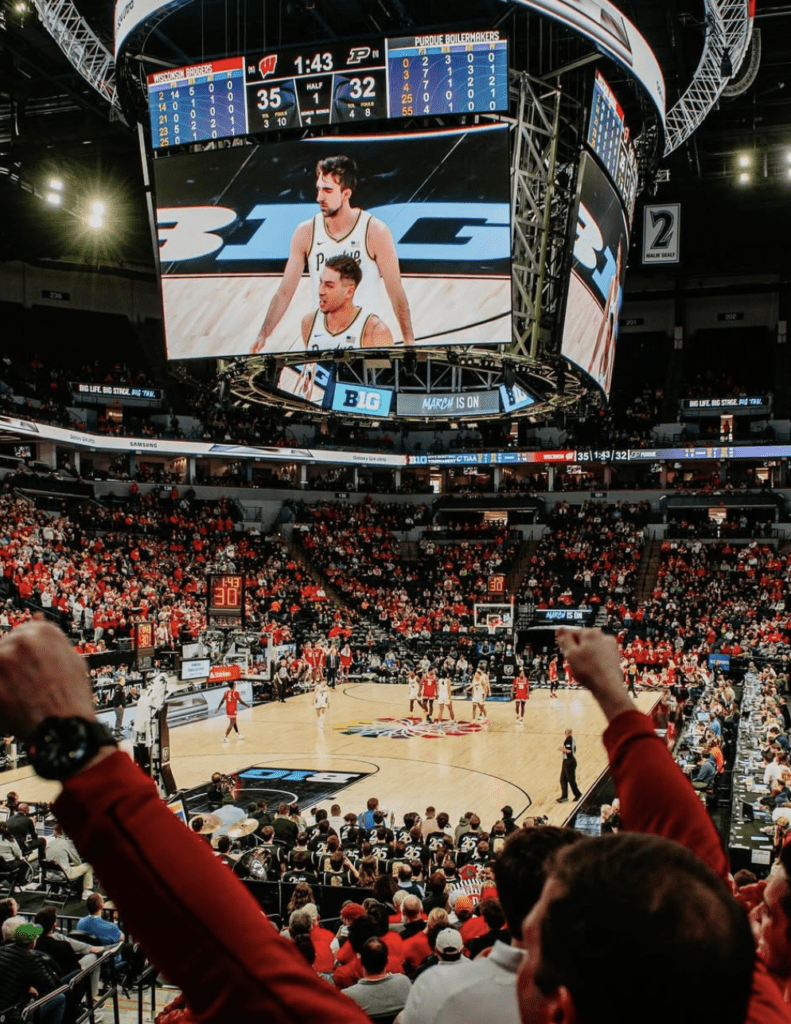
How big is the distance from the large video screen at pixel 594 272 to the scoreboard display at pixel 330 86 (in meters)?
2.81

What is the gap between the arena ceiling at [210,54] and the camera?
23672mm

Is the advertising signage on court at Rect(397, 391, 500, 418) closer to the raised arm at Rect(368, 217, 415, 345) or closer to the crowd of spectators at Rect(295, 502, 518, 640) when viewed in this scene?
the raised arm at Rect(368, 217, 415, 345)

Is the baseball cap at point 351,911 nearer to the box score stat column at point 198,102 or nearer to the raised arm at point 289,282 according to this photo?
the raised arm at point 289,282

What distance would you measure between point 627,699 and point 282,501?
159 ft

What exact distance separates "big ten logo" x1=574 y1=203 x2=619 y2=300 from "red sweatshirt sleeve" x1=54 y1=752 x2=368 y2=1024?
17837 mm

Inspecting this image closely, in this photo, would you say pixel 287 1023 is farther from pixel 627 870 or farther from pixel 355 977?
pixel 355 977

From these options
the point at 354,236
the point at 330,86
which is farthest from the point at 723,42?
the point at 354,236

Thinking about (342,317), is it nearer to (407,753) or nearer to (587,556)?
(407,753)

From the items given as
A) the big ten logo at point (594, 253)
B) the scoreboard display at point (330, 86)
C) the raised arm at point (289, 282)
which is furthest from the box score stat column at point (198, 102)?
the big ten logo at point (594, 253)

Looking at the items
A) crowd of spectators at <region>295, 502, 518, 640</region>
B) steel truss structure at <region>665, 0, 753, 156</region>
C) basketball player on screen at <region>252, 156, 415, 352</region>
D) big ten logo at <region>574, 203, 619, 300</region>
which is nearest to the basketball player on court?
basketball player on screen at <region>252, 156, 415, 352</region>

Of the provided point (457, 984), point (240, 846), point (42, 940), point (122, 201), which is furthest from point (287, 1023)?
point (122, 201)

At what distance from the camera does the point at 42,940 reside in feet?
22.4

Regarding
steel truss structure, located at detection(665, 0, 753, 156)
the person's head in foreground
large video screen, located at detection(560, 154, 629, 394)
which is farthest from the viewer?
steel truss structure, located at detection(665, 0, 753, 156)

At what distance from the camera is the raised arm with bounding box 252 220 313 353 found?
1744 cm
